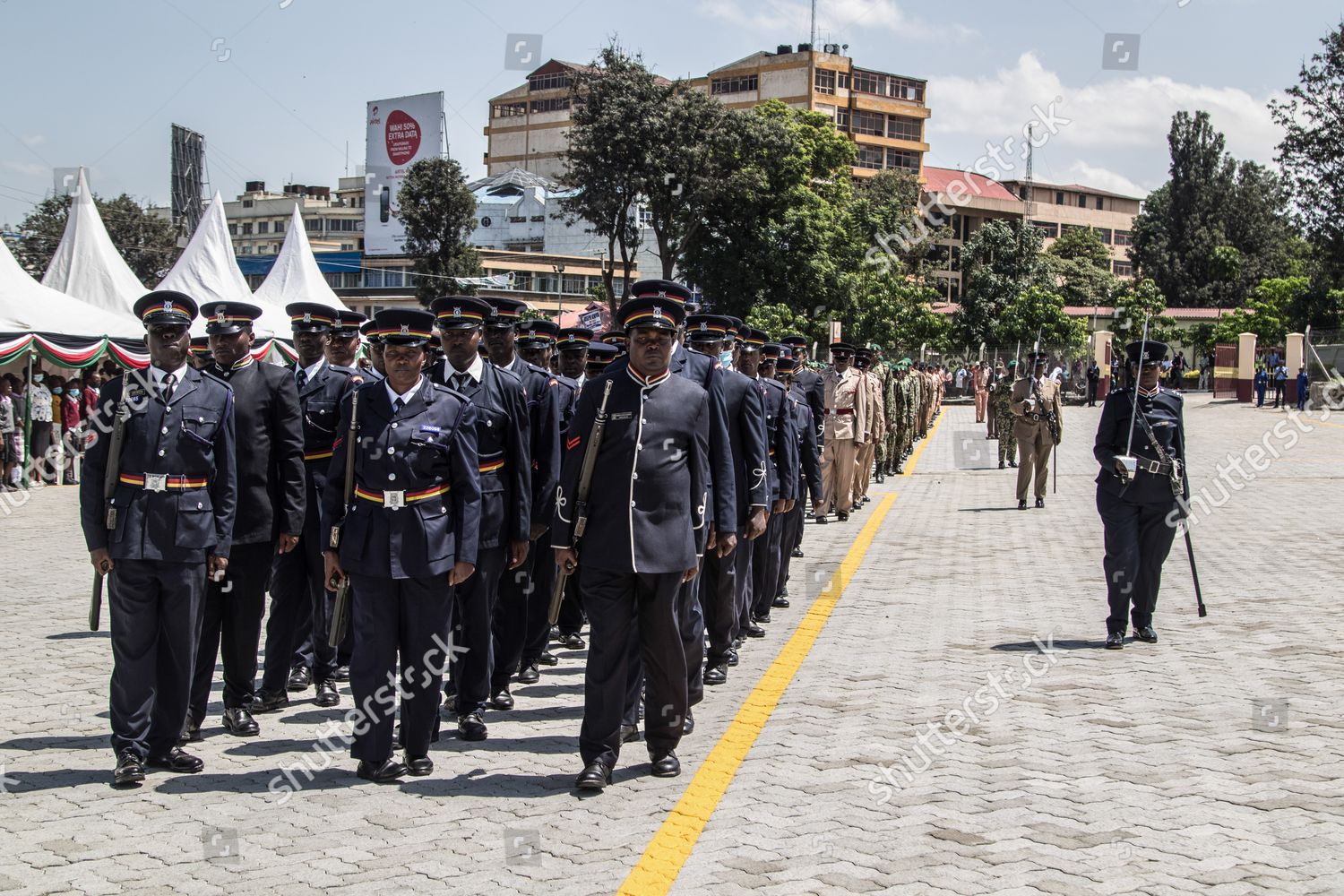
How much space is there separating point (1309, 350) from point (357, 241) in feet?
278

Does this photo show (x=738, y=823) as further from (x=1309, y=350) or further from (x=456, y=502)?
(x=1309, y=350)

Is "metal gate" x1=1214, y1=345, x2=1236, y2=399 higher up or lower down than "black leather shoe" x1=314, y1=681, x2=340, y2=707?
higher up

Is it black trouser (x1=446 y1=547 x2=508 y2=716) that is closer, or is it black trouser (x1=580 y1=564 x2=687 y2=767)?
black trouser (x1=580 y1=564 x2=687 y2=767)

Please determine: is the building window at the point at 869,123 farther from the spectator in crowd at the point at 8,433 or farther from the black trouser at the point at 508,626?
the black trouser at the point at 508,626

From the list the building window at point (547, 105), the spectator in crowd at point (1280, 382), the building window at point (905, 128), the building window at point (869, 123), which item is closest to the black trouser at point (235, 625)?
the spectator in crowd at point (1280, 382)

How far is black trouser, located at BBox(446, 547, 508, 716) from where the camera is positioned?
6.95 m

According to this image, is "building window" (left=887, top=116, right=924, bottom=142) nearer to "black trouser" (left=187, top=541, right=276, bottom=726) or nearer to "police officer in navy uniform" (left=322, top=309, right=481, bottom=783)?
"black trouser" (left=187, top=541, right=276, bottom=726)

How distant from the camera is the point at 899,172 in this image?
84.1 meters

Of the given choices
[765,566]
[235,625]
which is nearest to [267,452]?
[235,625]

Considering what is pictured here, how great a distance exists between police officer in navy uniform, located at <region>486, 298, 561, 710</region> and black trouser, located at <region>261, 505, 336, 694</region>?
98cm

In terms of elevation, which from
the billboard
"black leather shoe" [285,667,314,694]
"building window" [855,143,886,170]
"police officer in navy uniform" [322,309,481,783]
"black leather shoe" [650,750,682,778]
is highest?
"building window" [855,143,886,170]

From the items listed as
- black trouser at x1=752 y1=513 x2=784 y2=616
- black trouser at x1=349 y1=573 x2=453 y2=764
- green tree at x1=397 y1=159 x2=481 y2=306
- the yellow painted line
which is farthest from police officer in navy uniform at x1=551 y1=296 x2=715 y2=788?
green tree at x1=397 y1=159 x2=481 y2=306

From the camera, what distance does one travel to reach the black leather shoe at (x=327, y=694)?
7.54 metres

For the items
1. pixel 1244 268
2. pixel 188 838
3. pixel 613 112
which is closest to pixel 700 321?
pixel 188 838
